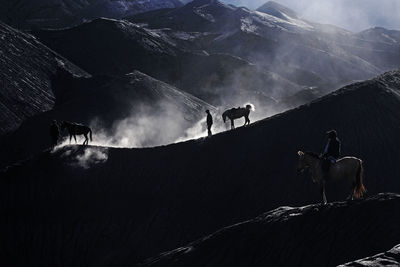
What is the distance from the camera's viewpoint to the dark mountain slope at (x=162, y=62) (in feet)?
Answer: 333

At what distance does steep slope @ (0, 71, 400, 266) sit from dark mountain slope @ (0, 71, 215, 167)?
20786mm

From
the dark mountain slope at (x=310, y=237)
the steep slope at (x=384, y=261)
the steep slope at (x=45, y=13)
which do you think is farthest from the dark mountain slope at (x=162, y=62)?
the steep slope at (x=384, y=261)

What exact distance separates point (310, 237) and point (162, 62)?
95034mm

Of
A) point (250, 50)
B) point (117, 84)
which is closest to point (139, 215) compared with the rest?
point (117, 84)

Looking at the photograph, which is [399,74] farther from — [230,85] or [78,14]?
[78,14]

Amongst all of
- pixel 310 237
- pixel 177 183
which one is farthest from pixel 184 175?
pixel 310 237

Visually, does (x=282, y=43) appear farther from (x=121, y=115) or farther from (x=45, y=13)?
(x=121, y=115)

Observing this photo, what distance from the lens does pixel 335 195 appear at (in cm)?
2736

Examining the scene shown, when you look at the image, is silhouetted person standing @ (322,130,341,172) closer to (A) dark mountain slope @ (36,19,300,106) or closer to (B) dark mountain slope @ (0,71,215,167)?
(B) dark mountain slope @ (0,71,215,167)

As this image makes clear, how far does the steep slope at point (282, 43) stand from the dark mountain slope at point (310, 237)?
4083 inches

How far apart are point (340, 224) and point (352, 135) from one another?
17.3 m

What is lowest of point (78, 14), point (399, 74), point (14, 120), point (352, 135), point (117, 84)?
point (352, 135)

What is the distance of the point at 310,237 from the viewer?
16.4m

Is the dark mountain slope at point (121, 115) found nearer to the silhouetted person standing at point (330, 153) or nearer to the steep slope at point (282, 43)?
the silhouetted person standing at point (330, 153)
